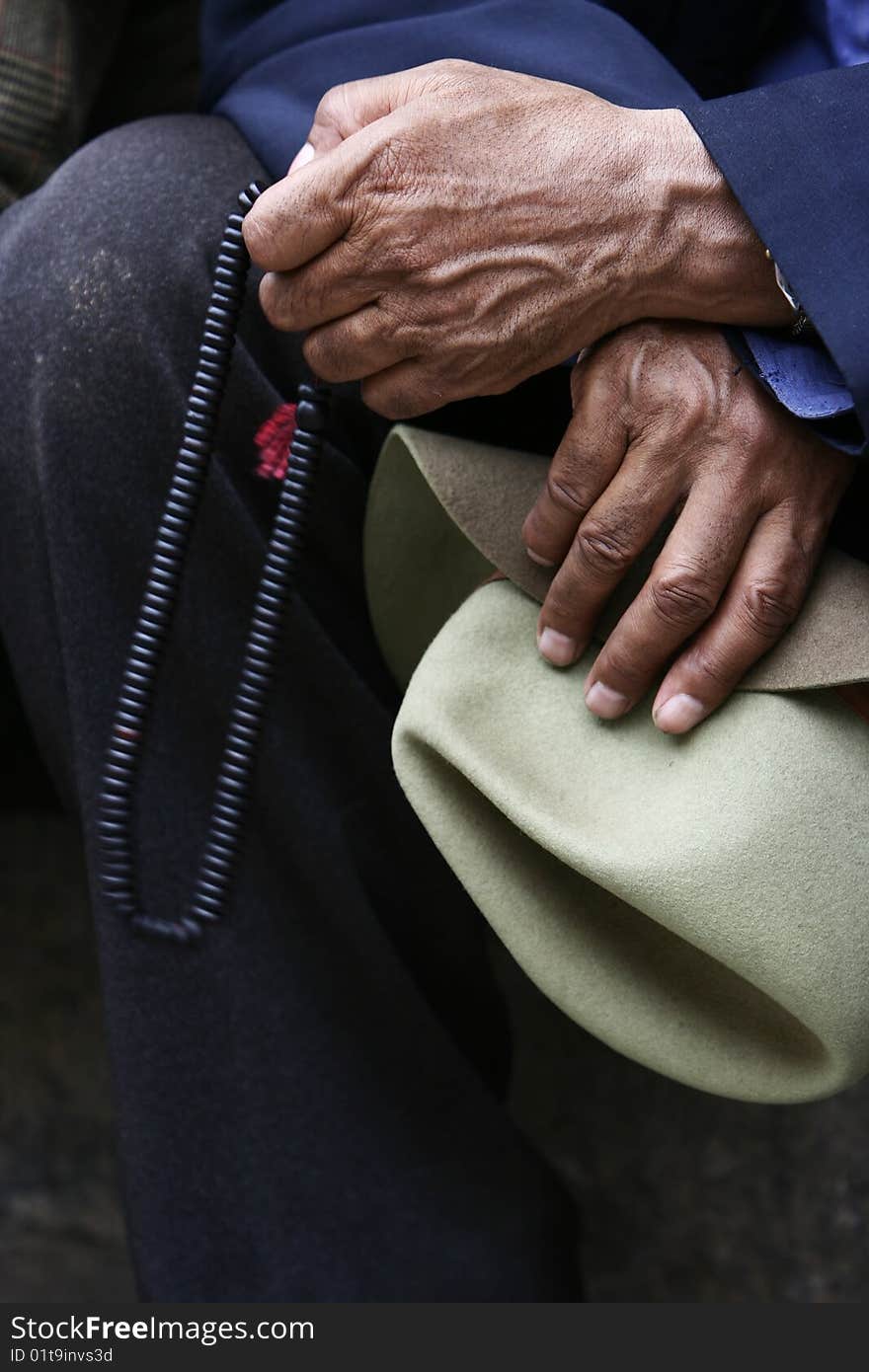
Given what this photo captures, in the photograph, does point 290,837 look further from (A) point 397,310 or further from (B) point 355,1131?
(A) point 397,310

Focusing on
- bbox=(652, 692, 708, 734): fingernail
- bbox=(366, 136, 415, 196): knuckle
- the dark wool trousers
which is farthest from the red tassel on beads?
bbox=(652, 692, 708, 734): fingernail

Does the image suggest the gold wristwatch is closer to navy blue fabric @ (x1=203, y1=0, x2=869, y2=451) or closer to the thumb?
navy blue fabric @ (x1=203, y1=0, x2=869, y2=451)

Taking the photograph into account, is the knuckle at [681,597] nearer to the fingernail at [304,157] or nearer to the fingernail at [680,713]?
the fingernail at [680,713]

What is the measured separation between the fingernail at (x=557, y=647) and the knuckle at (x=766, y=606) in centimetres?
9

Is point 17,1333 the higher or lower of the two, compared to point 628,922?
lower

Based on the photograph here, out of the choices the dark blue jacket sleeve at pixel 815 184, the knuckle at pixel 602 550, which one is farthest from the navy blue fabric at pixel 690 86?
the knuckle at pixel 602 550

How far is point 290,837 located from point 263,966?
0.08 meters

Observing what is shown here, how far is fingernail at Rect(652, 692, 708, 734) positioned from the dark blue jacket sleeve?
0.15 m

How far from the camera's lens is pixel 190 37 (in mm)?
969

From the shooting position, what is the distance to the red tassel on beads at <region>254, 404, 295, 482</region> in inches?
25.8

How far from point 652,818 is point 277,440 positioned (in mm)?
286

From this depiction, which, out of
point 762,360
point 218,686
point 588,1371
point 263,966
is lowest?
point 588,1371

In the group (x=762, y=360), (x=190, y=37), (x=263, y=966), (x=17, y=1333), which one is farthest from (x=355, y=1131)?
(x=190, y=37)

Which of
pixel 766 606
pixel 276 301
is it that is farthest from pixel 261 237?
pixel 766 606
